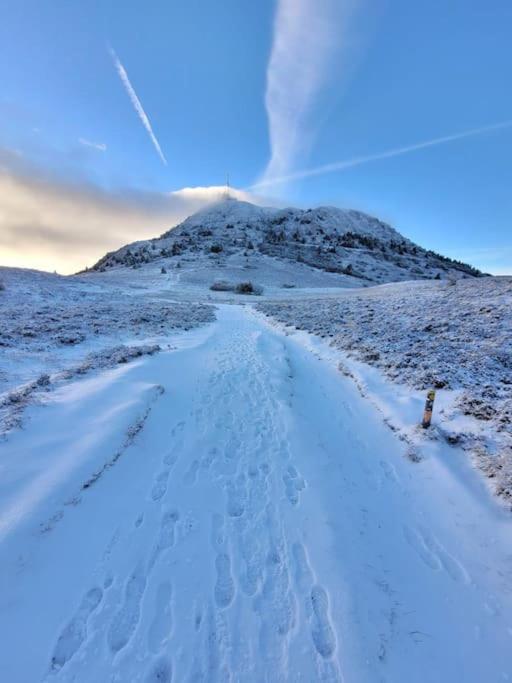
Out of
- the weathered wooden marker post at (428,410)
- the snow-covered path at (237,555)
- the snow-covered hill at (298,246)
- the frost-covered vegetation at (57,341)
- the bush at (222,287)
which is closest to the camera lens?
the snow-covered path at (237,555)

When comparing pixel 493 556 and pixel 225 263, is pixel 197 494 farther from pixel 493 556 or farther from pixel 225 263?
pixel 225 263

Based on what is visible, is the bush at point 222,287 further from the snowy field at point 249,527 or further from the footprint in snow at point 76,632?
the footprint in snow at point 76,632

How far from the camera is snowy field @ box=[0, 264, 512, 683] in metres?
2.85

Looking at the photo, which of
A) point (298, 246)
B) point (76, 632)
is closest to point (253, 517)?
point (76, 632)

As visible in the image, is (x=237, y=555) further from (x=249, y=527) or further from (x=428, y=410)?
(x=428, y=410)

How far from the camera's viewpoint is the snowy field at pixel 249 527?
2.85m

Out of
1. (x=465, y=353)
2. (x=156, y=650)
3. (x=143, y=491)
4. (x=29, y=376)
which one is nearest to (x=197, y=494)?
(x=143, y=491)

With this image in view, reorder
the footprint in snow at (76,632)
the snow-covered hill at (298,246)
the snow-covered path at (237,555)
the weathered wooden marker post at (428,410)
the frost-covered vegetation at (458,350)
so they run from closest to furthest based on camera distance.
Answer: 1. the footprint in snow at (76,632)
2. the snow-covered path at (237,555)
3. the frost-covered vegetation at (458,350)
4. the weathered wooden marker post at (428,410)
5. the snow-covered hill at (298,246)

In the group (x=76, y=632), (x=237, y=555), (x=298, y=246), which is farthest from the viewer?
(x=298, y=246)

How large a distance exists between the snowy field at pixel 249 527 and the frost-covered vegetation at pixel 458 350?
9 centimetres

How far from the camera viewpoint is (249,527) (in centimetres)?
420

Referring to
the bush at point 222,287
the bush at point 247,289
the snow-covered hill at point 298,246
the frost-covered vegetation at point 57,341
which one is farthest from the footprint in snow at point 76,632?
the snow-covered hill at point 298,246

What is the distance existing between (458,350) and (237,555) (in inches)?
377

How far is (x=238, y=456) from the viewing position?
5.80 m
